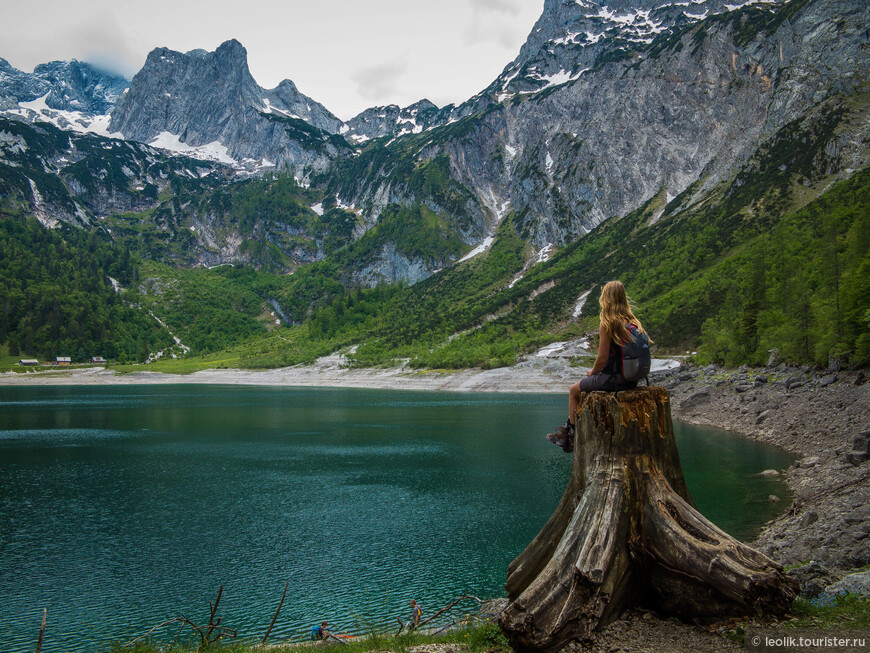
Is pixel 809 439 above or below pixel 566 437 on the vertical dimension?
below

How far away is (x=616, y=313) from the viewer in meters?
7.81

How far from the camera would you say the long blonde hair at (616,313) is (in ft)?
25.0

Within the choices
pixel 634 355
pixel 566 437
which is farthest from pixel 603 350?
pixel 566 437

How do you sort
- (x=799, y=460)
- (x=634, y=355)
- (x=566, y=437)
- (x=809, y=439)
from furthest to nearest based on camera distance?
(x=809, y=439) < (x=799, y=460) < (x=566, y=437) < (x=634, y=355)

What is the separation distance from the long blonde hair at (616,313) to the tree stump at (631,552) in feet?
2.86

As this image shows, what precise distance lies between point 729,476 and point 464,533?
17737 millimetres

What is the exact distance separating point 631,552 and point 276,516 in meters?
25.4

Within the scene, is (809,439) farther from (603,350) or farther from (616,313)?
(603,350)

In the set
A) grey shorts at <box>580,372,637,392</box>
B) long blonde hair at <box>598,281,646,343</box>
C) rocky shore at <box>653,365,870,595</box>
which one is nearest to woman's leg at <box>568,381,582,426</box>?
grey shorts at <box>580,372,637,392</box>

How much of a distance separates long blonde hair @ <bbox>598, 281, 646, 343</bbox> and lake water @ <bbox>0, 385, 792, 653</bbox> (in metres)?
11.1

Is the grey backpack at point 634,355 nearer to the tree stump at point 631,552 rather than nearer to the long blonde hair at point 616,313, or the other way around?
the long blonde hair at point 616,313

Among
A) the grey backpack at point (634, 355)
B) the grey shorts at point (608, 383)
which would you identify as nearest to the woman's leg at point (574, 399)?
the grey shorts at point (608, 383)

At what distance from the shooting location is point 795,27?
485ft

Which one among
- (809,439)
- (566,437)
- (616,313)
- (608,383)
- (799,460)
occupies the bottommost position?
(799,460)
